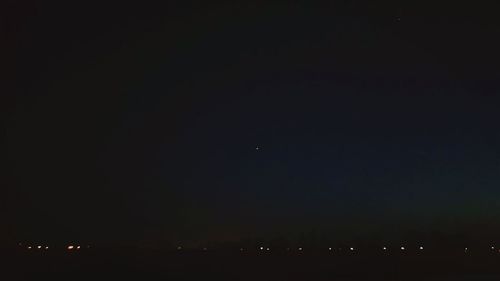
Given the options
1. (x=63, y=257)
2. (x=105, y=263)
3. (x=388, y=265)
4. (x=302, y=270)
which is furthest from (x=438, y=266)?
(x=63, y=257)

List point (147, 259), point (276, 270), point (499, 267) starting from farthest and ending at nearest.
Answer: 1. point (147, 259)
2. point (499, 267)
3. point (276, 270)

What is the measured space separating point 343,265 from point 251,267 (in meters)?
13.5

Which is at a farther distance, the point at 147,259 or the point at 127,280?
the point at 147,259

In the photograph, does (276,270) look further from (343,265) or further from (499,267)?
(499,267)

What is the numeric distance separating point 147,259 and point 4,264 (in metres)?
21.5

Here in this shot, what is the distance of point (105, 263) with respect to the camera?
277 feet

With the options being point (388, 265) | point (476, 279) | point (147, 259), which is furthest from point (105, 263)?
point (476, 279)

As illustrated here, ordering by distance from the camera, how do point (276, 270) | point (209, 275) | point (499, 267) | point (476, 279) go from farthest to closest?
point (499, 267), point (276, 270), point (209, 275), point (476, 279)

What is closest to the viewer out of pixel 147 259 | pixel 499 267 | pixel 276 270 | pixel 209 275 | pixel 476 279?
pixel 476 279

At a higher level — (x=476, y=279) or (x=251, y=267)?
(x=251, y=267)

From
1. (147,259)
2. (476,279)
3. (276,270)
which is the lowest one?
(476,279)

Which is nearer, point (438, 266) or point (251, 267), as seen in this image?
point (251, 267)

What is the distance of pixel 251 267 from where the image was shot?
78.4 meters

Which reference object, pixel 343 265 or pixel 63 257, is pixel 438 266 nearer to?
pixel 343 265
